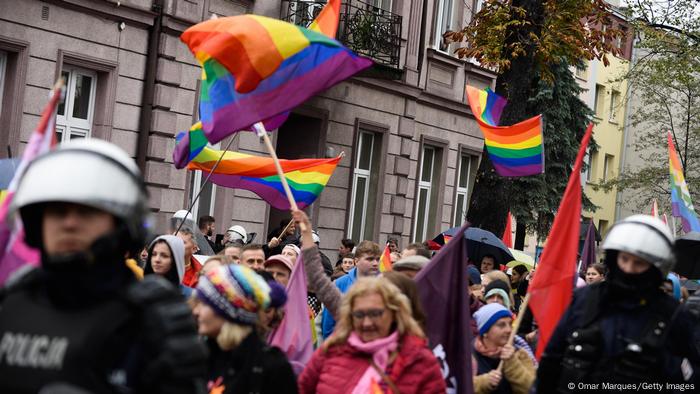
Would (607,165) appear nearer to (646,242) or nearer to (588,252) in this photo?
(588,252)

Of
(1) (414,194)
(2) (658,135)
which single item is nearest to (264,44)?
(1) (414,194)

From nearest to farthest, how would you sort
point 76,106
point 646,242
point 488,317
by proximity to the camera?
point 646,242
point 488,317
point 76,106

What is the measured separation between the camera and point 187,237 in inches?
388

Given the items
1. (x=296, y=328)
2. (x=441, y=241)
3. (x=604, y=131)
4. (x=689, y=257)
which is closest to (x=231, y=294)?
(x=296, y=328)

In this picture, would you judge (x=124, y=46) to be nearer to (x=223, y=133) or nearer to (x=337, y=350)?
(x=223, y=133)

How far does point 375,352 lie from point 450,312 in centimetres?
140

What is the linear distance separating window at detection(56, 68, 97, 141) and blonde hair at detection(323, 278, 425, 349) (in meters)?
11.6

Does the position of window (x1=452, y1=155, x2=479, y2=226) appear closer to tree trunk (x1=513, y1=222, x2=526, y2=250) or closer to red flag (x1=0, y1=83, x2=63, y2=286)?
tree trunk (x1=513, y1=222, x2=526, y2=250)

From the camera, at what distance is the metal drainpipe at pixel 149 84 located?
17953 mm

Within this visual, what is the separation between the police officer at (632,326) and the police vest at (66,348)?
9.63 ft

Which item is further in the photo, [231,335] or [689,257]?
[689,257]

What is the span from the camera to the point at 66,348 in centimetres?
291

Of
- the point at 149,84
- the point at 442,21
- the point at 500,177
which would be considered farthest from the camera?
the point at 442,21

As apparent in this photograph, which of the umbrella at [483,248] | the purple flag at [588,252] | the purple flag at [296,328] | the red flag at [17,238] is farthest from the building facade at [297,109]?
the red flag at [17,238]
